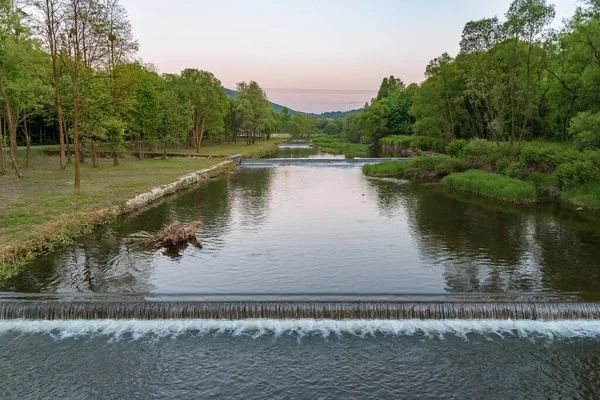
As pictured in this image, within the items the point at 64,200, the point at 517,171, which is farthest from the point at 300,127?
the point at 64,200

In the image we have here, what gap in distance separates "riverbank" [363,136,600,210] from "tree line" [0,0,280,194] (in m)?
24.1

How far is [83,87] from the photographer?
3120 cm

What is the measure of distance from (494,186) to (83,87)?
28.9 m

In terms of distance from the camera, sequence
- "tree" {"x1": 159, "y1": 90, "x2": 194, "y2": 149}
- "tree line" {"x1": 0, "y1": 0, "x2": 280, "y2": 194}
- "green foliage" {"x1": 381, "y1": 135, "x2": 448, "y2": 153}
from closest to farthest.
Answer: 1. "tree line" {"x1": 0, "y1": 0, "x2": 280, "y2": 194}
2. "tree" {"x1": 159, "y1": 90, "x2": 194, "y2": 149}
3. "green foliage" {"x1": 381, "y1": 135, "x2": 448, "y2": 153}

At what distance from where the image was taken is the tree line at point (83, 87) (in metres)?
24.0

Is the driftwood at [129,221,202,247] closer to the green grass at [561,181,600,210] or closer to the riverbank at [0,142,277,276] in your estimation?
the riverbank at [0,142,277,276]

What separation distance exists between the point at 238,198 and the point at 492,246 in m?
16.9

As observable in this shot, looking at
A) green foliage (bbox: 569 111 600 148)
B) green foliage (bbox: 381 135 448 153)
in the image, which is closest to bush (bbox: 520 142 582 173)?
green foliage (bbox: 569 111 600 148)

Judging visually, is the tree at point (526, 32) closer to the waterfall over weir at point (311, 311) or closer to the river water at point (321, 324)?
the river water at point (321, 324)

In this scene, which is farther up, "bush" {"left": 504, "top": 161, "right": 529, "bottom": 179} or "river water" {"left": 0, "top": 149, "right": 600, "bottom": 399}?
"bush" {"left": 504, "top": 161, "right": 529, "bottom": 179}

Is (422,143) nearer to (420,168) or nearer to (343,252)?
(420,168)

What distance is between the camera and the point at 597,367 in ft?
32.0

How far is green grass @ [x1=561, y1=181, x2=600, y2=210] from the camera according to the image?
84.4 ft

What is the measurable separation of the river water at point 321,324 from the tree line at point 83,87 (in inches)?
412
